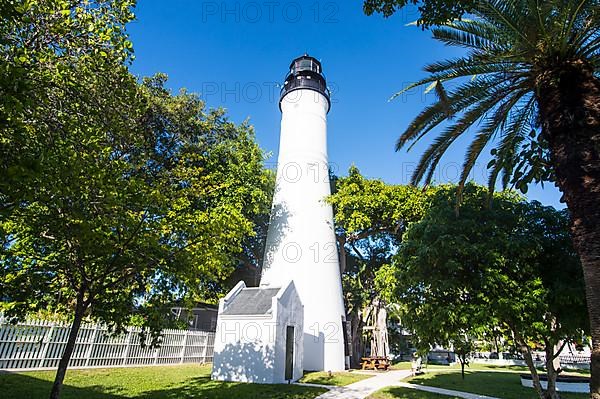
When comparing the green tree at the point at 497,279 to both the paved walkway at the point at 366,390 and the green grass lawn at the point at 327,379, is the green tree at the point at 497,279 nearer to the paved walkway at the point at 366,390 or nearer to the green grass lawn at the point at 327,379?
the paved walkway at the point at 366,390

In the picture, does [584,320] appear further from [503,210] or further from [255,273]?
[255,273]

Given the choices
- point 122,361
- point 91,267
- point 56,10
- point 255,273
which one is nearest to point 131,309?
point 91,267

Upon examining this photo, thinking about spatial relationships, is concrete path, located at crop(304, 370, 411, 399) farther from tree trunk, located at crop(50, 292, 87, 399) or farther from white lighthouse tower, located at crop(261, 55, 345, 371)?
tree trunk, located at crop(50, 292, 87, 399)

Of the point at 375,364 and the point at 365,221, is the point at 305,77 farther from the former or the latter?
the point at 375,364

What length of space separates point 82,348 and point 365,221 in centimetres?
1471

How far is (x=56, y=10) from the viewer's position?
19.5ft

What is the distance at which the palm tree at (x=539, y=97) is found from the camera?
214 inches

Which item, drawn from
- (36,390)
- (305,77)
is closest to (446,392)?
(36,390)

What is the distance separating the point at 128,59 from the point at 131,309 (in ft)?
16.9

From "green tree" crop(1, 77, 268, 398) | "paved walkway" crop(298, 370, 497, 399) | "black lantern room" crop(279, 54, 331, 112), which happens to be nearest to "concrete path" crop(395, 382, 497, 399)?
"paved walkway" crop(298, 370, 497, 399)

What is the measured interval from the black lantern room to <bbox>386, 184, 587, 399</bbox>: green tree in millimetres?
14642

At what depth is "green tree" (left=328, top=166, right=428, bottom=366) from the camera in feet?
67.5

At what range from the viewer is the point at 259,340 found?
516 inches

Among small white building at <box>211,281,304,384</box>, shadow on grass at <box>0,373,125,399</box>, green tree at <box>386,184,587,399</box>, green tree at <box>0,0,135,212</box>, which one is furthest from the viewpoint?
small white building at <box>211,281,304,384</box>
